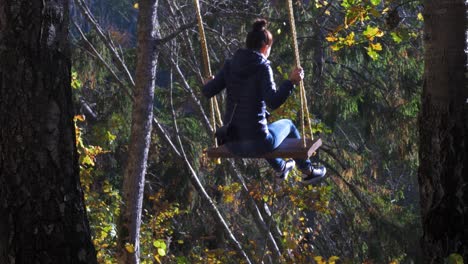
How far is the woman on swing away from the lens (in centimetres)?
552

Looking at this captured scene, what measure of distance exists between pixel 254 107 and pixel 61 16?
1743 millimetres

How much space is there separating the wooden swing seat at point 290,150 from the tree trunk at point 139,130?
1.56 metres

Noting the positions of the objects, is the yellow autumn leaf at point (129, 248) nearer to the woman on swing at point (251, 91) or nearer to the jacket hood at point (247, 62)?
the woman on swing at point (251, 91)

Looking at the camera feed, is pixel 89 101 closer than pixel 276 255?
No

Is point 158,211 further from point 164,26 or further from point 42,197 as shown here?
point 42,197

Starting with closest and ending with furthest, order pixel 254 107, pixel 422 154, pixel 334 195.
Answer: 1. pixel 422 154
2. pixel 254 107
3. pixel 334 195

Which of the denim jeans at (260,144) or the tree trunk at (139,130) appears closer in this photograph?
the denim jeans at (260,144)

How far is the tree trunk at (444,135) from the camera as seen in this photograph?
440cm

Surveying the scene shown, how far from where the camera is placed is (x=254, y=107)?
18.5 ft

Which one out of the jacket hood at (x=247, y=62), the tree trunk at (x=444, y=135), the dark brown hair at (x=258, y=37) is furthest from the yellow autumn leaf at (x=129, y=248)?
the tree trunk at (x=444, y=135)

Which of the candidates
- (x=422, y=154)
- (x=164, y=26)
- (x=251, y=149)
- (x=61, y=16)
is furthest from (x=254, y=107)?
(x=164, y=26)

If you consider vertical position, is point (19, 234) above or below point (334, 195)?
above

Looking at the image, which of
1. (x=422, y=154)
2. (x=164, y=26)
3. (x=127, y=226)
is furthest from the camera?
(x=164, y=26)

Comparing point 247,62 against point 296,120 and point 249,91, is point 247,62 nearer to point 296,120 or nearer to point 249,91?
point 249,91
